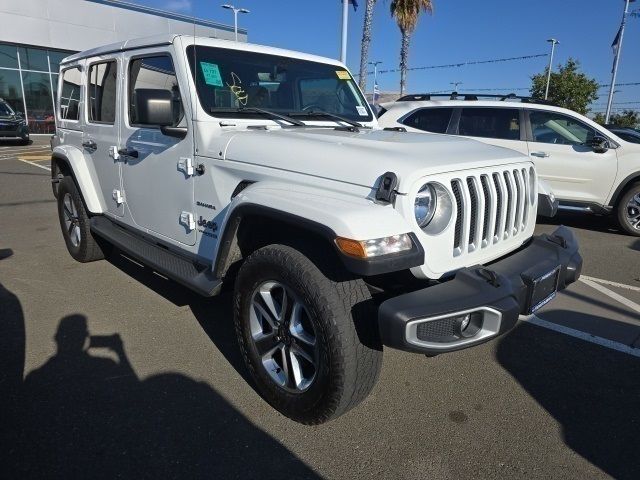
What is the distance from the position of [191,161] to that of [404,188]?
1.58 metres

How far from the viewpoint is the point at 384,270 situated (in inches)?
83.4

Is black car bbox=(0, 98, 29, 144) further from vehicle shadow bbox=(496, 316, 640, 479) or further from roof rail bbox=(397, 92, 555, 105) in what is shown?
vehicle shadow bbox=(496, 316, 640, 479)

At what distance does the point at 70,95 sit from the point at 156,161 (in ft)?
7.18

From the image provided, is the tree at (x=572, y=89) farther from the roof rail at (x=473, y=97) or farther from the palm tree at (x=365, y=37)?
the roof rail at (x=473, y=97)

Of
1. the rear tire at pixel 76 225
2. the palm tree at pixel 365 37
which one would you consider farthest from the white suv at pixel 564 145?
the palm tree at pixel 365 37

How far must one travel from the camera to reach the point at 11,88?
23.3 meters

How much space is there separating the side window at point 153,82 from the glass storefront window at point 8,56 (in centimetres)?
2423

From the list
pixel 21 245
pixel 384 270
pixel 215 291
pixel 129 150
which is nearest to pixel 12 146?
pixel 21 245

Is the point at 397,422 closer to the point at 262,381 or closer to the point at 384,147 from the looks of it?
the point at 262,381

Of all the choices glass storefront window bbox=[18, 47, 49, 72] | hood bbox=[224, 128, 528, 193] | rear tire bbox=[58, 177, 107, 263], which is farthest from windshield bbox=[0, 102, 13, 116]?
hood bbox=[224, 128, 528, 193]

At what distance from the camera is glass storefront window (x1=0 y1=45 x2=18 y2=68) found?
22750 millimetres

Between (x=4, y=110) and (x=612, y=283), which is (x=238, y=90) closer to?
(x=612, y=283)

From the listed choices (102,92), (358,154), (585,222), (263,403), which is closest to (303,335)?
(263,403)

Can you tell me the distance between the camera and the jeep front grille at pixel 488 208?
8.16ft
